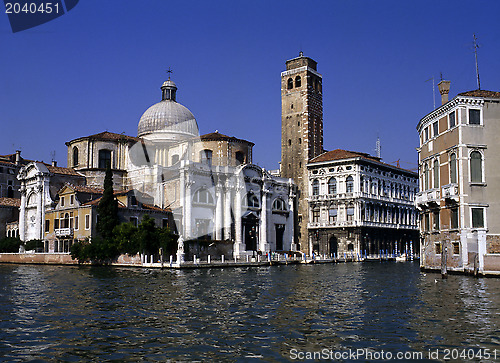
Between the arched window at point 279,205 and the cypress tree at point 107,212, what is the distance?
1723cm

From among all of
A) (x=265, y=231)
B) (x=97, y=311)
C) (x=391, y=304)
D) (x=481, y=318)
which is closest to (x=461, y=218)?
(x=391, y=304)

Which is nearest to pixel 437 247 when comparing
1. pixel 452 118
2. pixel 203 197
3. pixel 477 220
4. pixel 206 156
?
pixel 477 220

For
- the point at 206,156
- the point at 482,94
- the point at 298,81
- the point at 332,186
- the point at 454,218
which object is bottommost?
the point at 454,218

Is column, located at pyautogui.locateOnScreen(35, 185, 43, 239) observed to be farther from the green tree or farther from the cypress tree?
the green tree

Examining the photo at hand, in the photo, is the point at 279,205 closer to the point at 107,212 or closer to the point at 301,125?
the point at 301,125

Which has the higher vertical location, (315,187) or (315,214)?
(315,187)

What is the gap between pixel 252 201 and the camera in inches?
1817

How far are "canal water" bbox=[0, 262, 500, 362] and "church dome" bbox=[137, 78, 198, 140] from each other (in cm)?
3057

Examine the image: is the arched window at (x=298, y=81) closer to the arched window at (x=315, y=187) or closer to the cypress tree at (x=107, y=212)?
the arched window at (x=315, y=187)

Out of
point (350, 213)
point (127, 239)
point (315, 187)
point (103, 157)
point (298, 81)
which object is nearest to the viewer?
point (127, 239)

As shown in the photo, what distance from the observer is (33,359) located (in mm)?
7957

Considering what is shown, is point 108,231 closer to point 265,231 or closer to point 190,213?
point 190,213

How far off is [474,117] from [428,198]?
4458 millimetres

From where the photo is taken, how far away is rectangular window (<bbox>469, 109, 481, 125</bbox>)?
22.6 m
